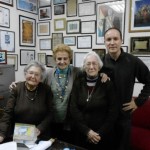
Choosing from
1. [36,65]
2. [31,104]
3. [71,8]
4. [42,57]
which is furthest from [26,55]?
[31,104]

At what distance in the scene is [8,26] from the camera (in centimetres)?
311

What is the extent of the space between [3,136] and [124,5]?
7.51ft

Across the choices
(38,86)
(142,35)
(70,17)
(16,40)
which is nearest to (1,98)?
(38,86)

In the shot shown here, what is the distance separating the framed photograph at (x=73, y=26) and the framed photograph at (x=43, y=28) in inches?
17.1

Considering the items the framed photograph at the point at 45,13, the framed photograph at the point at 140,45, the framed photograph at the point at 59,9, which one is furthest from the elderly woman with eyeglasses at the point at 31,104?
the framed photograph at the point at 45,13

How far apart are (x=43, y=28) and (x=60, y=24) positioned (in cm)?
38

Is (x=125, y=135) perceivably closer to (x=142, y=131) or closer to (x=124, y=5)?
(x=142, y=131)

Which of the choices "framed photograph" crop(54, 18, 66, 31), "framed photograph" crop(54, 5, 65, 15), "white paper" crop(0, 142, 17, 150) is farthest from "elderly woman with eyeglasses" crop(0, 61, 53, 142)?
"framed photograph" crop(54, 5, 65, 15)

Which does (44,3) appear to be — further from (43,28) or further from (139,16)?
(139,16)

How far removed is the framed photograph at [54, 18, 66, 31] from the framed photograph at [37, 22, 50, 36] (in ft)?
0.56

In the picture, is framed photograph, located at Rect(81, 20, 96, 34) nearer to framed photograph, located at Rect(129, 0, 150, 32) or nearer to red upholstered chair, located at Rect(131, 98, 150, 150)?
framed photograph, located at Rect(129, 0, 150, 32)

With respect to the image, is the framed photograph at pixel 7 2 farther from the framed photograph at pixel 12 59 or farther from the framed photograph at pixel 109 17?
the framed photograph at pixel 109 17

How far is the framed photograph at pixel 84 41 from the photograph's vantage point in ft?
10.4

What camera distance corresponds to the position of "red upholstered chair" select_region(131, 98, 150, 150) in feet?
7.76
